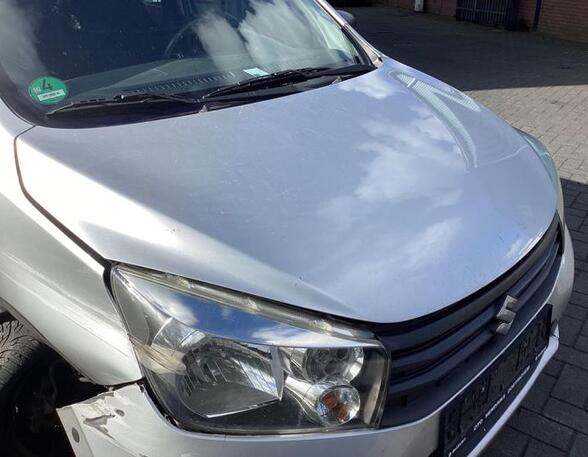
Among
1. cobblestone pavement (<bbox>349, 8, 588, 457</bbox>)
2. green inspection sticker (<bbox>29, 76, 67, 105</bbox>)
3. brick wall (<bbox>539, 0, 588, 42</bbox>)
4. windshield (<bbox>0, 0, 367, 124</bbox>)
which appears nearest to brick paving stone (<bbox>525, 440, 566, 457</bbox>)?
cobblestone pavement (<bbox>349, 8, 588, 457</bbox>)

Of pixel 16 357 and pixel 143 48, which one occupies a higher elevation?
pixel 143 48

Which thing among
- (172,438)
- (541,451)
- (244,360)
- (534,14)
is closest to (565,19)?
(534,14)

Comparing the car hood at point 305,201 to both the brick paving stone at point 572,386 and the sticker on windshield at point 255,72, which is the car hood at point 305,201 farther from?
the brick paving stone at point 572,386

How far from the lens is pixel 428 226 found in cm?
161

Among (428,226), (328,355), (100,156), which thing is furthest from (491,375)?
(100,156)

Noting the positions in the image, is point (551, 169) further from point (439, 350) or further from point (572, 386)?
Answer: point (439, 350)

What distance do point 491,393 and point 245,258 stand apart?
0.92 meters

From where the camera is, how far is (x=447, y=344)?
149 cm

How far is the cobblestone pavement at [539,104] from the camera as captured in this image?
7.77 ft

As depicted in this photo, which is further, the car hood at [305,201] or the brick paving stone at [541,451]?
the brick paving stone at [541,451]

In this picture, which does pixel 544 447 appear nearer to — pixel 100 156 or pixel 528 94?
pixel 100 156

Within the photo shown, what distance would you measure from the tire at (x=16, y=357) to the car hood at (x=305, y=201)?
0.52 metres

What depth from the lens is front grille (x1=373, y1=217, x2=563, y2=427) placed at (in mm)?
1381

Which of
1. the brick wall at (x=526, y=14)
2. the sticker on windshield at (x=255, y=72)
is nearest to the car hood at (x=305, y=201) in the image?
the sticker on windshield at (x=255, y=72)
